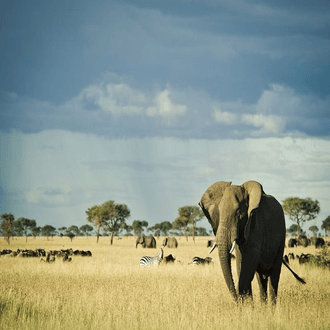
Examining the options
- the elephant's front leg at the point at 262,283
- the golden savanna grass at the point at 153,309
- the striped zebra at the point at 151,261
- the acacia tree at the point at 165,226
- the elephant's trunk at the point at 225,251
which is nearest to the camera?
the golden savanna grass at the point at 153,309

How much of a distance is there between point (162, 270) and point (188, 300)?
10.1m

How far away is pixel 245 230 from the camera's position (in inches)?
371

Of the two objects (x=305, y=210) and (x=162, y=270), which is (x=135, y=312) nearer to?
(x=162, y=270)

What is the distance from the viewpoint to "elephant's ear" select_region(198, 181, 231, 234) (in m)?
10.4

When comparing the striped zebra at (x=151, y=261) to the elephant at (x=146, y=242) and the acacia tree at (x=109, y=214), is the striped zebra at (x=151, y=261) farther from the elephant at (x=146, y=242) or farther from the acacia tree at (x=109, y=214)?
the acacia tree at (x=109, y=214)

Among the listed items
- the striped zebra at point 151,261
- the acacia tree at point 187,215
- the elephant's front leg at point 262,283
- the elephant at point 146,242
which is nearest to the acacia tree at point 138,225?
the acacia tree at point 187,215

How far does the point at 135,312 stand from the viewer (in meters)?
9.78

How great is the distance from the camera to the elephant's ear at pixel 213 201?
1043cm

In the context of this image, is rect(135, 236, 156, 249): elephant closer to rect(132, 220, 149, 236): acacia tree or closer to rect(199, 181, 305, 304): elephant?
rect(199, 181, 305, 304): elephant

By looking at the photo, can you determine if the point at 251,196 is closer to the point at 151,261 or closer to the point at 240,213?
the point at 240,213

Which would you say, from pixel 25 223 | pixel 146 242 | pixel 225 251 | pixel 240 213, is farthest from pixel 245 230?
pixel 25 223

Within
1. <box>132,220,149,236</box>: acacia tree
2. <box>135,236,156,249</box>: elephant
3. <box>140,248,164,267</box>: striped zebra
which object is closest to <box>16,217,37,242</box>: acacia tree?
<box>132,220,149,236</box>: acacia tree

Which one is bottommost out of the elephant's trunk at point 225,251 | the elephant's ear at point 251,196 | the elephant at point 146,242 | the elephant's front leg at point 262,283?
the elephant at point 146,242

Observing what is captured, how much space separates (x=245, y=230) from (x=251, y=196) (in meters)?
0.94
